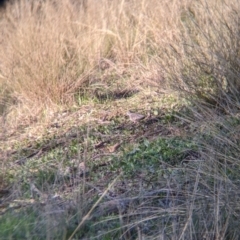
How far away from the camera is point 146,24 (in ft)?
24.0

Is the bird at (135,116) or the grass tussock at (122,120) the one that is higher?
the grass tussock at (122,120)

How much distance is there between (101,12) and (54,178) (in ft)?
11.8

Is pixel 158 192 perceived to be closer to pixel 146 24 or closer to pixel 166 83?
pixel 166 83

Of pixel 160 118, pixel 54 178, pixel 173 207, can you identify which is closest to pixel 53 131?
pixel 160 118

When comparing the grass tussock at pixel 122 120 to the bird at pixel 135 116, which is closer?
the grass tussock at pixel 122 120

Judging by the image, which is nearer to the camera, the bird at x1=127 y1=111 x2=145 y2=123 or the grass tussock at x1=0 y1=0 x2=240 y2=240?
the grass tussock at x1=0 y1=0 x2=240 y2=240

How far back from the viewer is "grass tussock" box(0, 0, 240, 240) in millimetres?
4125

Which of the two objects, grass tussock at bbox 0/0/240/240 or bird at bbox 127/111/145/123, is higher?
grass tussock at bbox 0/0/240/240

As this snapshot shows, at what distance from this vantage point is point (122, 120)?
609cm

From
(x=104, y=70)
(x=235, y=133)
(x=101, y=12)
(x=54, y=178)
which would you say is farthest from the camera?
(x=101, y=12)

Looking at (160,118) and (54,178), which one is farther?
(160,118)

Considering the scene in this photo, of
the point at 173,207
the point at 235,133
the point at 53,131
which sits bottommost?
the point at 53,131

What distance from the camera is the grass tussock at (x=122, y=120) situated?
4.12 metres

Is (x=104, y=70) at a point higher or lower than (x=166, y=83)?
lower
